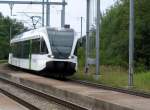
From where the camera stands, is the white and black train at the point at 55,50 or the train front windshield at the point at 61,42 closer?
the white and black train at the point at 55,50

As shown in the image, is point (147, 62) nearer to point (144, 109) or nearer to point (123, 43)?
point (123, 43)

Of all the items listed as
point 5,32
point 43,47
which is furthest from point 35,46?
point 5,32

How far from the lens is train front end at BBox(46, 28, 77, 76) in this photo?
106 ft

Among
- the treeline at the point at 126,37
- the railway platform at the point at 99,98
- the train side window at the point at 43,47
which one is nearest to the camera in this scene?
the railway platform at the point at 99,98

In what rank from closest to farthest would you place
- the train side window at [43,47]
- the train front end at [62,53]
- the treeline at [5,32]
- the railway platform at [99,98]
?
the railway platform at [99,98] → the train front end at [62,53] → the train side window at [43,47] → the treeline at [5,32]

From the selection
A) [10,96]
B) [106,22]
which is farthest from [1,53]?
[10,96]

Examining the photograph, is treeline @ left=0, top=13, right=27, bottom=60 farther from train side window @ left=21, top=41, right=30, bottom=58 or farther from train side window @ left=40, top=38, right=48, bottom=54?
train side window @ left=40, top=38, right=48, bottom=54

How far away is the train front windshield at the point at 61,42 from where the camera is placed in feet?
107

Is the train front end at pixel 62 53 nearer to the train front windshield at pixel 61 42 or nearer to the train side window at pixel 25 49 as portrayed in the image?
the train front windshield at pixel 61 42

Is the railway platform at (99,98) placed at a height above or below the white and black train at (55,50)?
below

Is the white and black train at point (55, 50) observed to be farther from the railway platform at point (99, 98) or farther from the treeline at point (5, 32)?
the treeline at point (5, 32)

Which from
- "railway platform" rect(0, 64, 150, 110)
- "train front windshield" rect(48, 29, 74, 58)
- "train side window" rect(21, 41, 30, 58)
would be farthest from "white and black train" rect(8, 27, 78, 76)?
"train side window" rect(21, 41, 30, 58)

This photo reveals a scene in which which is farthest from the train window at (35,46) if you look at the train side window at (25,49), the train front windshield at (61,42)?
the train side window at (25,49)

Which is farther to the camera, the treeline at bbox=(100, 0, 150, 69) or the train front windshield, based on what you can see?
the treeline at bbox=(100, 0, 150, 69)
